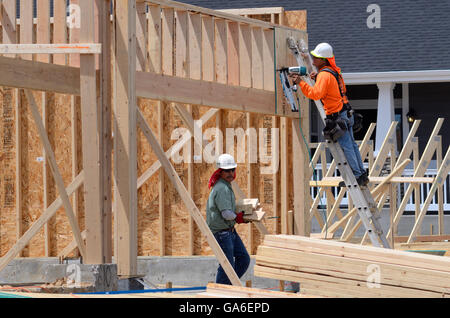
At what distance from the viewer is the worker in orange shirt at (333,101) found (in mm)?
11314

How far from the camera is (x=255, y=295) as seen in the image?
8.50 m

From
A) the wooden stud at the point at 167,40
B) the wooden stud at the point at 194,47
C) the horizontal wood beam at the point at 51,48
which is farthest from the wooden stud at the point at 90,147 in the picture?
the wooden stud at the point at 194,47

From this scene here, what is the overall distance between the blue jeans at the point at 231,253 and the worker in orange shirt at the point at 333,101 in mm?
1562

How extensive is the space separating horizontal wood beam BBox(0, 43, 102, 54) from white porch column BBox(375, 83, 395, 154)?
13.6 m

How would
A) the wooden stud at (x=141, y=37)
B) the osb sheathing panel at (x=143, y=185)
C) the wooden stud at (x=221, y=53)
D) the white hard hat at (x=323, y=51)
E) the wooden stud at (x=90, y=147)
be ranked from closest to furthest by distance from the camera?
the wooden stud at (x=90, y=147) < the wooden stud at (x=141, y=37) < the white hard hat at (x=323, y=51) < the wooden stud at (x=221, y=53) < the osb sheathing panel at (x=143, y=185)

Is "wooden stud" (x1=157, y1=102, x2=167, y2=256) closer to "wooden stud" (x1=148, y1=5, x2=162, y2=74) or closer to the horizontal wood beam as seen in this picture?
"wooden stud" (x1=148, y1=5, x2=162, y2=74)

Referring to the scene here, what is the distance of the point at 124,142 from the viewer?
404 inches

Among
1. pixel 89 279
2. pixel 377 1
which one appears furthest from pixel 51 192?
pixel 377 1

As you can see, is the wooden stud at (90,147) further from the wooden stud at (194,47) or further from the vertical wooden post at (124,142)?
the wooden stud at (194,47)

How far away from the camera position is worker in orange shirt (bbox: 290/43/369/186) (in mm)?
11314

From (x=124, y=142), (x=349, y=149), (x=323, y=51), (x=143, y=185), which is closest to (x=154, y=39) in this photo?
(x=124, y=142)

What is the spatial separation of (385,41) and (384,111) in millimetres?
1687

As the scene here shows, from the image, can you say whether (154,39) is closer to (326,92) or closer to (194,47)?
(194,47)
